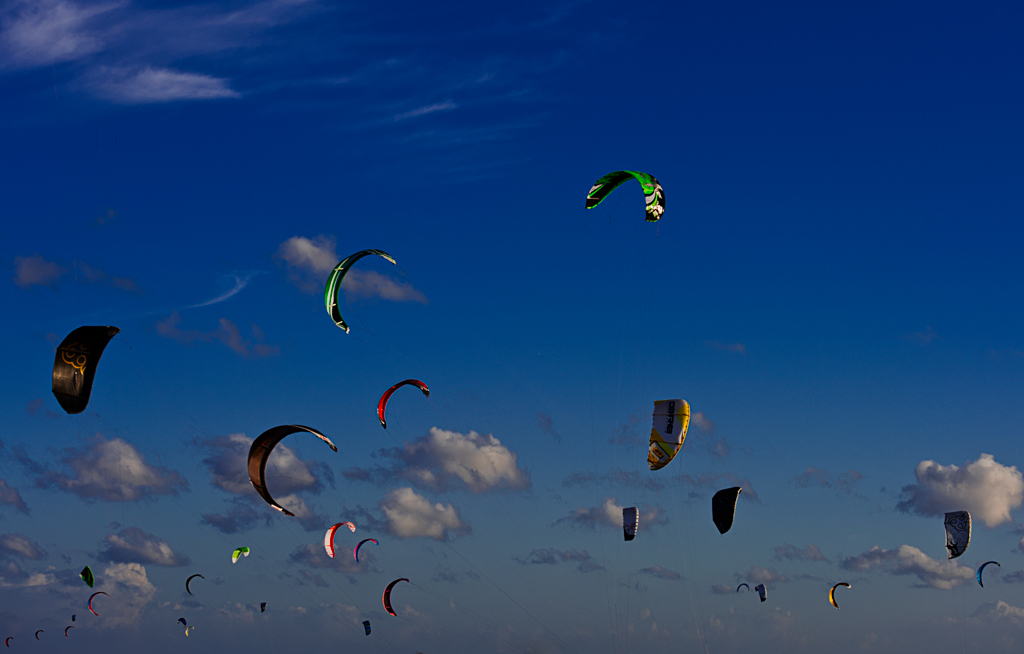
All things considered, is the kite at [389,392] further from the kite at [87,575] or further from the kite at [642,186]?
the kite at [87,575]

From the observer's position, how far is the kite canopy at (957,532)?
48.5 meters

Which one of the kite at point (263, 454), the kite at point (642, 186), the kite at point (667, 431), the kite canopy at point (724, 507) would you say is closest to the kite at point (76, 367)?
the kite at point (263, 454)

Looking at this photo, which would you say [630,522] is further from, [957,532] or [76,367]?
[76,367]

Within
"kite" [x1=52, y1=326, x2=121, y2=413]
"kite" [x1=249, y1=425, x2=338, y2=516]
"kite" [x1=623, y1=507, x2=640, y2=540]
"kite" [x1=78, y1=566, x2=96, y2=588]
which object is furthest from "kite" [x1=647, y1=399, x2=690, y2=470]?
"kite" [x1=78, y1=566, x2=96, y2=588]

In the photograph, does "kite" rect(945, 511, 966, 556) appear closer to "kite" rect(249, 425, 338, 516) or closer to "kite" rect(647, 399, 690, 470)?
"kite" rect(647, 399, 690, 470)

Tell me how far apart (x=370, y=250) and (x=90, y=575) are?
48.3m

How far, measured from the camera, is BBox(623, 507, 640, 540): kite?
47531mm

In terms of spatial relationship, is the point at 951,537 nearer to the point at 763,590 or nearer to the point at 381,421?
the point at 763,590

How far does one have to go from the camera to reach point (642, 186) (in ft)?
117

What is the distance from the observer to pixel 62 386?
30.3 m

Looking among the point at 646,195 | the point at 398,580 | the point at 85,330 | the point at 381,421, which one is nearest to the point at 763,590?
the point at 398,580

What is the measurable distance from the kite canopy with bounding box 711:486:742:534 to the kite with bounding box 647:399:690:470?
424 inches

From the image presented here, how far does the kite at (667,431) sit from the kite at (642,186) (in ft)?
31.6

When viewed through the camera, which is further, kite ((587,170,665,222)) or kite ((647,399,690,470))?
kite ((647,399,690,470))
